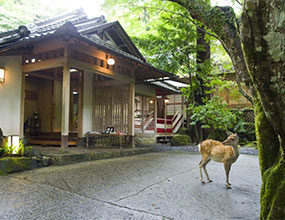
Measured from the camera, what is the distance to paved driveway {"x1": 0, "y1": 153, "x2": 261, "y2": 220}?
2489 millimetres

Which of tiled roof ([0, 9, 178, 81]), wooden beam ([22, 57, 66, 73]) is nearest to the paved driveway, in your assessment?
wooden beam ([22, 57, 66, 73])

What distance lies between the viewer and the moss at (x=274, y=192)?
5.70 ft

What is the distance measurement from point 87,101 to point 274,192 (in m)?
8.42

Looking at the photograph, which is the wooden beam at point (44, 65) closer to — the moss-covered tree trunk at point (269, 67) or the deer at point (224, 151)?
the deer at point (224, 151)

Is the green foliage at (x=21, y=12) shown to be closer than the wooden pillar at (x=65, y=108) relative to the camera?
No

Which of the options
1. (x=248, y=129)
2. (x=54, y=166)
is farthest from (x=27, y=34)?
(x=248, y=129)

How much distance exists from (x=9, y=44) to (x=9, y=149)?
3.13m

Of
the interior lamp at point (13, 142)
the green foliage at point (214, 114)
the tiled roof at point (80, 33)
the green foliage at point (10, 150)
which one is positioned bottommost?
the green foliage at point (10, 150)

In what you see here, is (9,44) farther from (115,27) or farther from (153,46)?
(153,46)

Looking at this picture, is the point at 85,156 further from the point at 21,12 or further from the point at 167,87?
the point at 21,12

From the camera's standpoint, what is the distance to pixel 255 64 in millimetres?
1567

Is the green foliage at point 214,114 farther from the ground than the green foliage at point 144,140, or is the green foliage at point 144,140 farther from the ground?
the green foliage at point 214,114

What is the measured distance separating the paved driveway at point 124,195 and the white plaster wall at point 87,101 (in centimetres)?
447

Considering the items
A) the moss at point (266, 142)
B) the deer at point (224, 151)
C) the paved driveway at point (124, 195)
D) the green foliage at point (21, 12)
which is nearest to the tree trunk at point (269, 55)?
the moss at point (266, 142)
